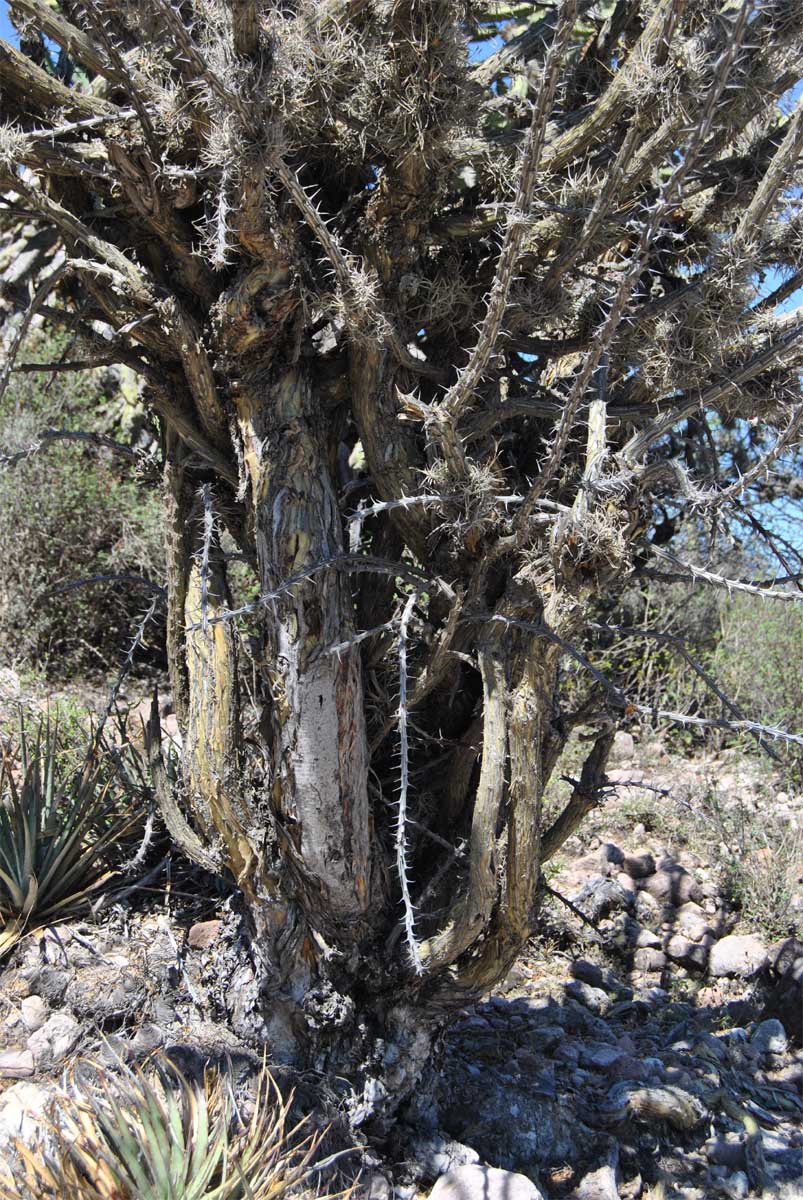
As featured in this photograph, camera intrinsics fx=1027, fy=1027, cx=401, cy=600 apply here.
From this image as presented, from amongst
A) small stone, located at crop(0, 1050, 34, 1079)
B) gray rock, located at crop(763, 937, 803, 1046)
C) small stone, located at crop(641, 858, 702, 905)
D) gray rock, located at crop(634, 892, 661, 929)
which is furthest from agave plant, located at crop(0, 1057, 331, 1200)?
small stone, located at crop(641, 858, 702, 905)

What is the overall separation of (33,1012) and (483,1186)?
1694mm

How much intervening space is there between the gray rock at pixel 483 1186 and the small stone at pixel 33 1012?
4.90 ft

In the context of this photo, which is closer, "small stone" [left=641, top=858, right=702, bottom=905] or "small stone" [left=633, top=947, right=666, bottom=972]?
"small stone" [left=633, top=947, right=666, bottom=972]

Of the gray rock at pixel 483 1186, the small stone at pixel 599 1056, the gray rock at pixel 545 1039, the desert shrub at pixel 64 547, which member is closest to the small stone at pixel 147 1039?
the gray rock at pixel 483 1186

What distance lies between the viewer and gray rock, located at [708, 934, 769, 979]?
506cm

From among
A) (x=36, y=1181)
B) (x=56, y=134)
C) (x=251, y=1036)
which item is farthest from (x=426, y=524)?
(x=36, y=1181)

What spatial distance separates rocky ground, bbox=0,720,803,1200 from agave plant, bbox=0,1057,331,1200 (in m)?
0.22

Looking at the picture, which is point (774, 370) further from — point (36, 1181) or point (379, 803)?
point (36, 1181)

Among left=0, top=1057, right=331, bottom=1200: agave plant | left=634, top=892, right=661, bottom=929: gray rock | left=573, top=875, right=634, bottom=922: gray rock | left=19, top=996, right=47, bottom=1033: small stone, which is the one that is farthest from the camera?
left=634, top=892, right=661, bottom=929: gray rock

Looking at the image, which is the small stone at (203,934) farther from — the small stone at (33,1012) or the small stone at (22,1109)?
the small stone at (22,1109)

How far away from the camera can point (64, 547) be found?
7801 mm

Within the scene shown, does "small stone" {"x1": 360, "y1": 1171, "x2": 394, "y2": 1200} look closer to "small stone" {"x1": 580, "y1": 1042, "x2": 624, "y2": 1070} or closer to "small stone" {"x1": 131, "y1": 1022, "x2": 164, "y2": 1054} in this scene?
"small stone" {"x1": 131, "y1": 1022, "x2": 164, "y2": 1054}

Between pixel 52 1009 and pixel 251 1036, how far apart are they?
837 millimetres

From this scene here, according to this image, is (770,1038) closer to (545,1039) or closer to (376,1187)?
(545,1039)
